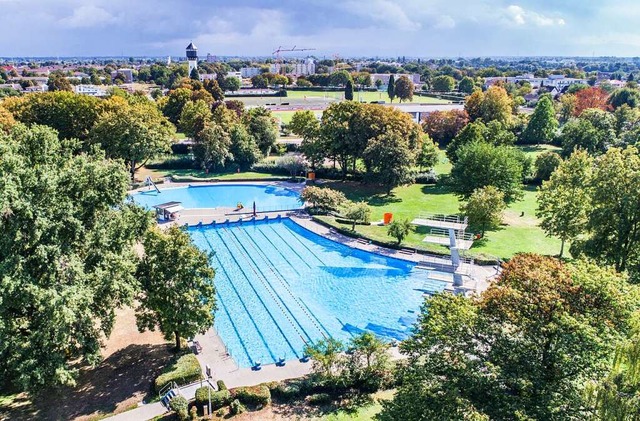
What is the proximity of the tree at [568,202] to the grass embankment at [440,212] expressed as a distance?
2538 mm

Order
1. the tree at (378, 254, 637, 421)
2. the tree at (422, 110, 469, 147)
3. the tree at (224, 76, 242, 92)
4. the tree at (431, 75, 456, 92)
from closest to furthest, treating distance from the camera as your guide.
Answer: the tree at (378, 254, 637, 421), the tree at (422, 110, 469, 147), the tree at (224, 76, 242, 92), the tree at (431, 75, 456, 92)

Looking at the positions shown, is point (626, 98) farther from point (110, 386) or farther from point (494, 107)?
point (110, 386)

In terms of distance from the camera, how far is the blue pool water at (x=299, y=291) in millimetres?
23125

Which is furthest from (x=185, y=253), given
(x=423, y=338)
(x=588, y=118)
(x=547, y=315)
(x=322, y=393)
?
(x=588, y=118)

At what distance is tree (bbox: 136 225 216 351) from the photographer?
60.8ft

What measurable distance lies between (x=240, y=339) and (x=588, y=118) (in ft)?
186

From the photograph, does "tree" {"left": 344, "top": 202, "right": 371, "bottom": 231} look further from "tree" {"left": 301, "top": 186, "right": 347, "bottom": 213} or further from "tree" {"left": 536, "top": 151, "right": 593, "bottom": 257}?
"tree" {"left": 536, "top": 151, "right": 593, "bottom": 257}

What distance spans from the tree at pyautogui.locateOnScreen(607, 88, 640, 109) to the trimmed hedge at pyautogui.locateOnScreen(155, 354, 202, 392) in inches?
3792

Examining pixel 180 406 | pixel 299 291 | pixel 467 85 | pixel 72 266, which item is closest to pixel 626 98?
pixel 467 85

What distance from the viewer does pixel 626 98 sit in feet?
290

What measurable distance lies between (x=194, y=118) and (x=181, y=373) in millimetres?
42315

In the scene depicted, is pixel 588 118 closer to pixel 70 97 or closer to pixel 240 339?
pixel 240 339

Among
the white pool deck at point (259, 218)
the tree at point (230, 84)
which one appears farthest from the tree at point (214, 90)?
the white pool deck at point (259, 218)

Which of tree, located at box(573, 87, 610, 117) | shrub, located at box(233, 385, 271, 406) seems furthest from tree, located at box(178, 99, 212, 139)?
tree, located at box(573, 87, 610, 117)
